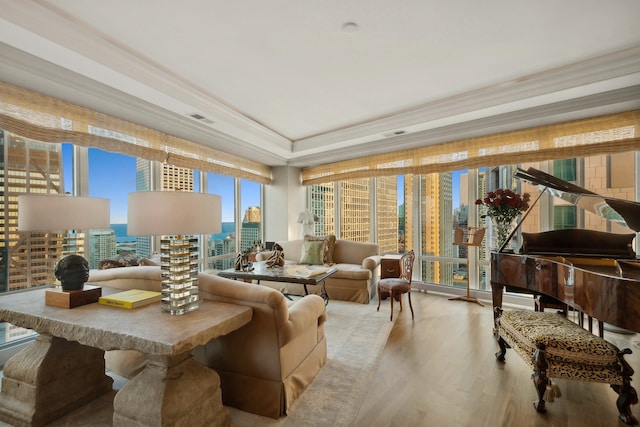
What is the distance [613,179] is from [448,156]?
1.93 m

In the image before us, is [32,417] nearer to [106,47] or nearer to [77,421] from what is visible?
[77,421]

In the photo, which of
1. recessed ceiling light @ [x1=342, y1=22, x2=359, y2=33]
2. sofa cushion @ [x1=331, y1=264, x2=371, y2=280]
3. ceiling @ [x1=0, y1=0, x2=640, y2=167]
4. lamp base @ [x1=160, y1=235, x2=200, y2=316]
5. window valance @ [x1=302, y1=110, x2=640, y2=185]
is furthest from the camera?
sofa cushion @ [x1=331, y1=264, x2=371, y2=280]

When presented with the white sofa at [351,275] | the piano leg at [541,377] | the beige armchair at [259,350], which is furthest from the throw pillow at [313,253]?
the piano leg at [541,377]

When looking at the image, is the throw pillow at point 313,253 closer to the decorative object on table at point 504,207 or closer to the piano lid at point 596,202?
the decorative object on table at point 504,207

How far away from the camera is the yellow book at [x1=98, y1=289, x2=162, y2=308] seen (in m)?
1.82

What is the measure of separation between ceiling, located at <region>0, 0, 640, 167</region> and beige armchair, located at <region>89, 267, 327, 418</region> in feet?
6.08

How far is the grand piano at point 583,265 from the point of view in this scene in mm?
1746

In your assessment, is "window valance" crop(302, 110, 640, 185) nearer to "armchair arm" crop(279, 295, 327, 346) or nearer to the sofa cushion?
the sofa cushion

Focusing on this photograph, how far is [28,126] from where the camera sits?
2695 millimetres

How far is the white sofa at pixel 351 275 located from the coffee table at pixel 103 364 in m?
2.78

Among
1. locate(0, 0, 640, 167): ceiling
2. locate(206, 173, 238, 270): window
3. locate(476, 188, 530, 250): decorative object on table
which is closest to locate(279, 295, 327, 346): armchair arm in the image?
locate(0, 0, 640, 167): ceiling

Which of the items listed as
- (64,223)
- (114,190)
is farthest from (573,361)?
(114,190)

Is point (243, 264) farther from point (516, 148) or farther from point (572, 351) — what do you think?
point (516, 148)

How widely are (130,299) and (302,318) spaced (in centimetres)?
111
